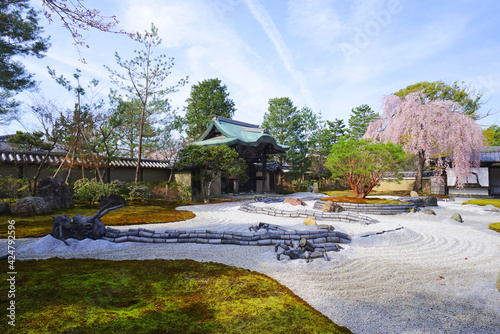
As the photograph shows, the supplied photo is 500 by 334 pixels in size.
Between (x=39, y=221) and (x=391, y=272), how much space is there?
993 centimetres

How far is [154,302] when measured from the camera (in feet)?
9.41

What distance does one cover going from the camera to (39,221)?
8.32 metres

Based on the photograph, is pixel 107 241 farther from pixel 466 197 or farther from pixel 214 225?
pixel 466 197

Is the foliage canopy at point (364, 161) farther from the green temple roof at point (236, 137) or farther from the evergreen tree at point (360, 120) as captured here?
the evergreen tree at point (360, 120)

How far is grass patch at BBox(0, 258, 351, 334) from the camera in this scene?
2367 mm

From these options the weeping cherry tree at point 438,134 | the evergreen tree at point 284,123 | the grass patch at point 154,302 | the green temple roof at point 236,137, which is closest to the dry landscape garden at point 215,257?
the grass patch at point 154,302

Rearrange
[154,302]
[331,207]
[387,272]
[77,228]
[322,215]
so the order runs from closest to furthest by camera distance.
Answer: [154,302]
[387,272]
[77,228]
[322,215]
[331,207]

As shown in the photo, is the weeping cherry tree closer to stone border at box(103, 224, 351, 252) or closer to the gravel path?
the gravel path

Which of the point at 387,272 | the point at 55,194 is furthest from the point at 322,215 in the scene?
the point at 55,194

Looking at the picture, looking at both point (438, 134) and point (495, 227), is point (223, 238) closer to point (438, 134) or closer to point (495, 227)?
point (495, 227)

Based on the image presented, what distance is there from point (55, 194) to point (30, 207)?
155 cm

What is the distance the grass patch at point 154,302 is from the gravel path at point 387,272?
20.1 inches

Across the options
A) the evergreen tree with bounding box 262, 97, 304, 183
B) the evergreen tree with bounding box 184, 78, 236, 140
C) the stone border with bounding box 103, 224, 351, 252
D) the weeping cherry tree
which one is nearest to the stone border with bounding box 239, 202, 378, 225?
the stone border with bounding box 103, 224, 351, 252

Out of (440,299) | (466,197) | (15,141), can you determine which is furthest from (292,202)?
(15,141)
